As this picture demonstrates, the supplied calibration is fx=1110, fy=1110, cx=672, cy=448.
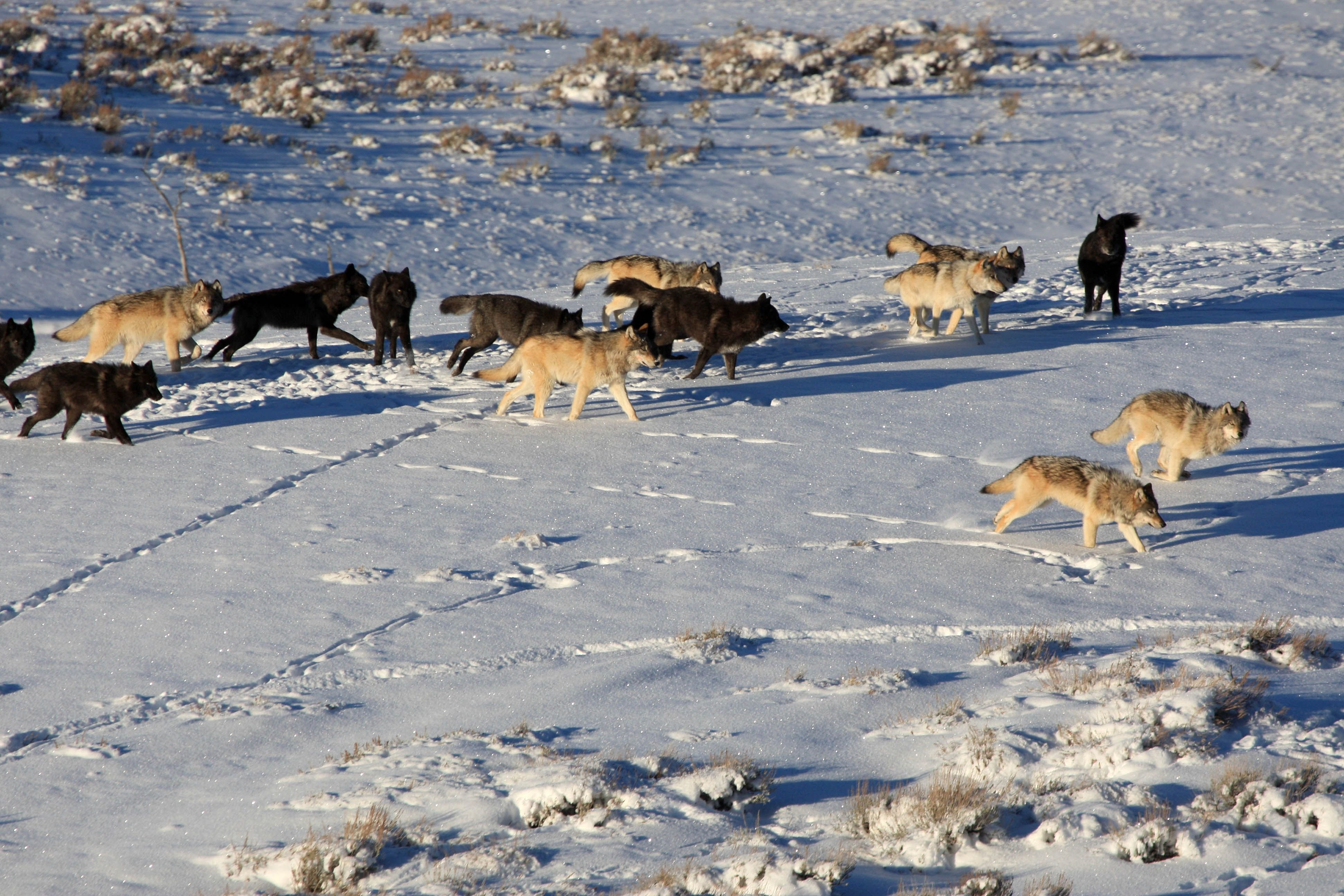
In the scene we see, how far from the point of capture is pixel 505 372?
12.2m

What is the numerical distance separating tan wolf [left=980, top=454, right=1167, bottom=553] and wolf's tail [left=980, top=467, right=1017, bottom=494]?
13 millimetres

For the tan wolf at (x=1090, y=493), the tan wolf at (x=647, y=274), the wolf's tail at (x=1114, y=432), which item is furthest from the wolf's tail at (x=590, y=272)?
the tan wolf at (x=1090, y=493)

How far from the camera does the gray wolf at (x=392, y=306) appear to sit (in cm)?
1300

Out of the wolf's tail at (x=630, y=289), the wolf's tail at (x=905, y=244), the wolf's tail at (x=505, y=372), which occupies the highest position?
the wolf's tail at (x=905, y=244)

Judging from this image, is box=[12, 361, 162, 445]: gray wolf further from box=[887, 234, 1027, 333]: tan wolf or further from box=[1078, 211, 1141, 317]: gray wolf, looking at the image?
box=[1078, 211, 1141, 317]: gray wolf

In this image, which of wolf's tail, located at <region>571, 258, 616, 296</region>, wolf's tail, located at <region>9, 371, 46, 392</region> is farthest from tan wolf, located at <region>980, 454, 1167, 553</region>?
wolf's tail, located at <region>9, 371, 46, 392</region>

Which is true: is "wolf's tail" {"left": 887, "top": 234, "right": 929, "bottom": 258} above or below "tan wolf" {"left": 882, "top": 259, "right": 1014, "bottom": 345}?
above

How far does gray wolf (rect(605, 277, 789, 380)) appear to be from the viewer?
12.7 metres

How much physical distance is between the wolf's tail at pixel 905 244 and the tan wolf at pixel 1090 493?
306 inches

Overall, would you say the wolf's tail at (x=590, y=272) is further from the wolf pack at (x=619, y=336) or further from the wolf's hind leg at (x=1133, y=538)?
the wolf's hind leg at (x=1133, y=538)

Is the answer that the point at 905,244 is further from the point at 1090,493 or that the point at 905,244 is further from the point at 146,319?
the point at 146,319

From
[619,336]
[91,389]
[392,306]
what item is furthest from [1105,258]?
[91,389]

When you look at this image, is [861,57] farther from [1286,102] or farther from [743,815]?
[743,815]

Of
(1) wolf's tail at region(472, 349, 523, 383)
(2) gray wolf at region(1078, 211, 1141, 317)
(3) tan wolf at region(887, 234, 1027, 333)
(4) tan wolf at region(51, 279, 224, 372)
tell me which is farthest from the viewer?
(2) gray wolf at region(1078, 211, 1141, 317)
